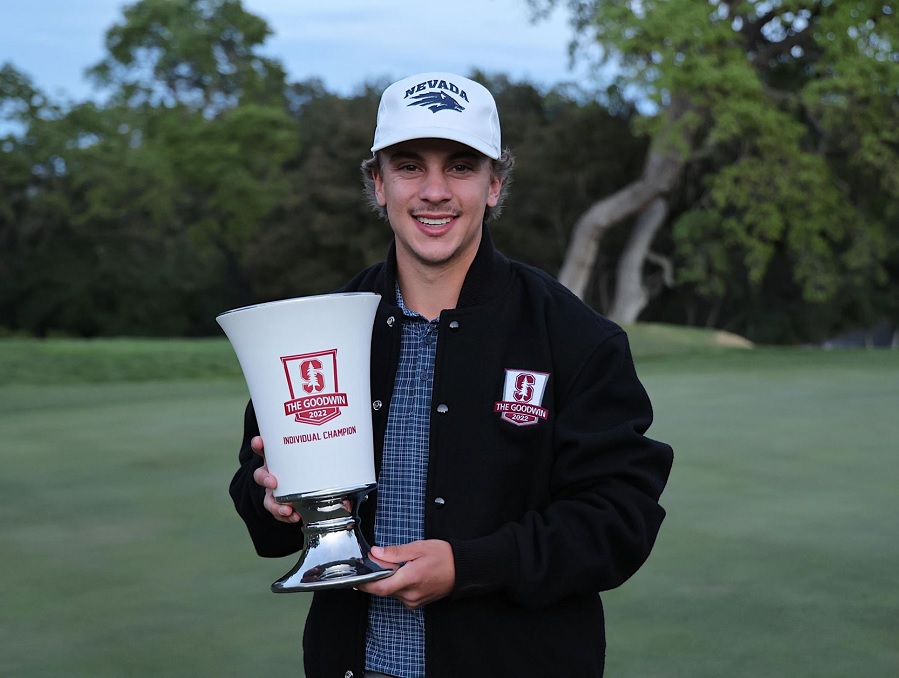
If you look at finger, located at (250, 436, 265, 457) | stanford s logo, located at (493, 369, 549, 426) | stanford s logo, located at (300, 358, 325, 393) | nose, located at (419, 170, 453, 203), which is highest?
nose, located at (419, 170, 453, 203)

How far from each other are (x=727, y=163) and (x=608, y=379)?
3197 centimetres

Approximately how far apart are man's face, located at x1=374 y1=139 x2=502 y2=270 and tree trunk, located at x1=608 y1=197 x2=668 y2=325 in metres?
30.4

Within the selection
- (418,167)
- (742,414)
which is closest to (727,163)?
(742,414)

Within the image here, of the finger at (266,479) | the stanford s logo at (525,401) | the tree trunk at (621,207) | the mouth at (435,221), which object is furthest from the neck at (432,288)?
the tree trunk at (621,207)

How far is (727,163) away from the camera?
3325cm

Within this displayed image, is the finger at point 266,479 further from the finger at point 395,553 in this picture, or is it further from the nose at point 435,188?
the nose at point 435,188

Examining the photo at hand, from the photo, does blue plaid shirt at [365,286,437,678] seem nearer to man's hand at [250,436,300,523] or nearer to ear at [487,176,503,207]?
man's hand at [250,436,300,523]

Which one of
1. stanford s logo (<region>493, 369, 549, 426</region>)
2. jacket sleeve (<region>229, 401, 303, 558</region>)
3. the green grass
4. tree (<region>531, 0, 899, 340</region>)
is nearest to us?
stanford s logo (<region>493, 369, 549, 426</region>)

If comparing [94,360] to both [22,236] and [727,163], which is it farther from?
[22,236]

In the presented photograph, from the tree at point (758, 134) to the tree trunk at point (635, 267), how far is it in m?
0.04

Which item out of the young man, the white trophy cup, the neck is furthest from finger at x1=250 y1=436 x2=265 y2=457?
the neck

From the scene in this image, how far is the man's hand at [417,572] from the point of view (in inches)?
86.2

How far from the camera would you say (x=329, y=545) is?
2.23 metres

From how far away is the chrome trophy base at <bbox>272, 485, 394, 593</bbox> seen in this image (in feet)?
7.12
